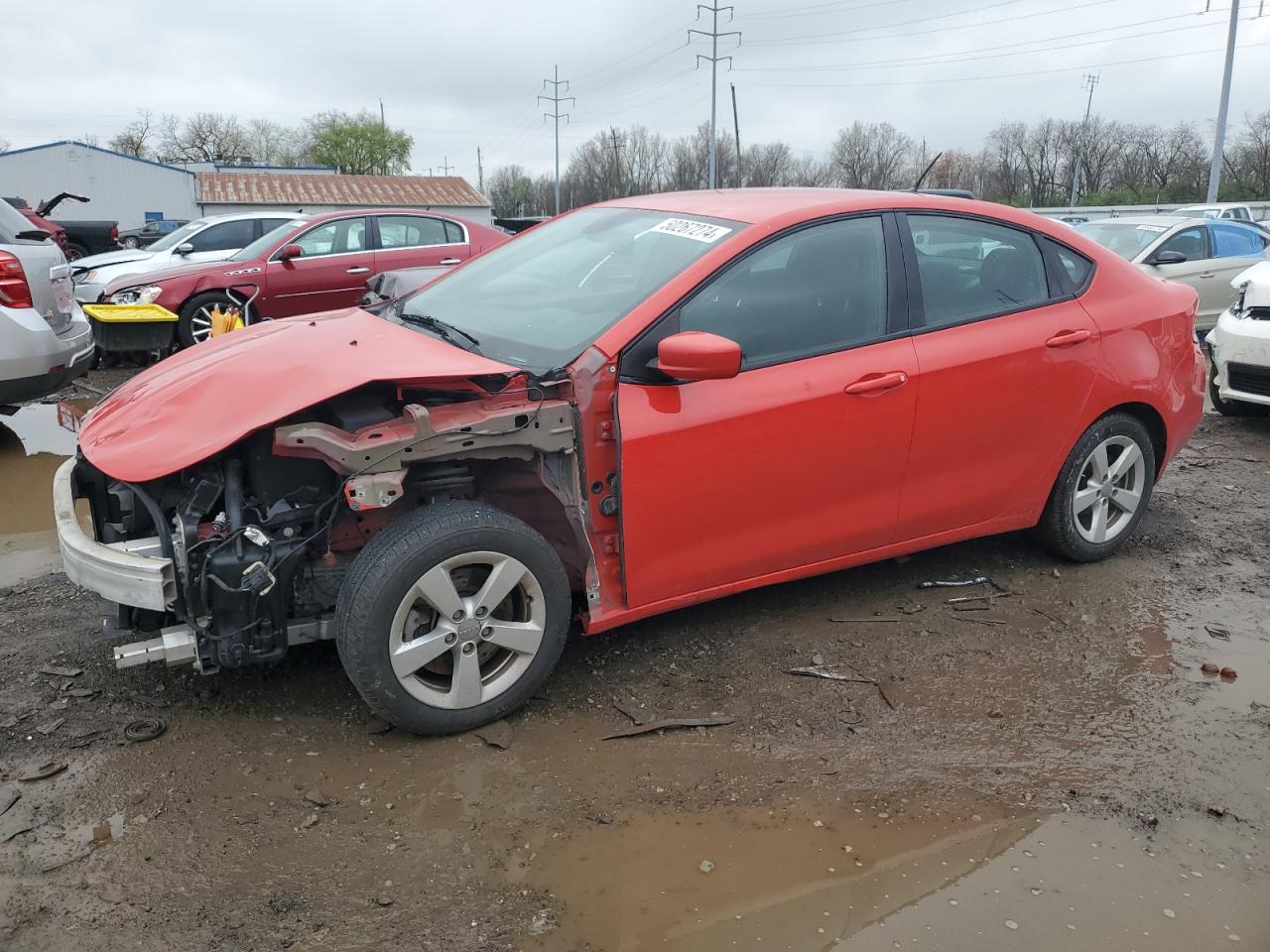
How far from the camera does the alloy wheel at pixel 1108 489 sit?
440 centimetres

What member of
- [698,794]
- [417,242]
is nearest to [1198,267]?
[417,242]

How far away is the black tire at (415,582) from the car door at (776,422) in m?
0.32

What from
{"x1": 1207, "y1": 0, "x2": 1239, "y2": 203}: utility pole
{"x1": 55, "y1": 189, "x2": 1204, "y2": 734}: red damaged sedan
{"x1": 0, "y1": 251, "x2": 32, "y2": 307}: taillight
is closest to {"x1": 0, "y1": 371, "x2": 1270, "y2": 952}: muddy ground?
{"x1": 55, "y1": 189, "x2": 1204, "y2": 734}: red damaged sedan

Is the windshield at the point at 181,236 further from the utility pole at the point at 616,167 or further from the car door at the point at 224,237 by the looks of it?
the utility pole at the point at 616,167

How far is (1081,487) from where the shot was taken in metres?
4.44

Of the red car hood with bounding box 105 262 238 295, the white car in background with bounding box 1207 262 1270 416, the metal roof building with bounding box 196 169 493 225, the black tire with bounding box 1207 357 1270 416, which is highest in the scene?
the metal roof building with bounding box 196 169 493 225

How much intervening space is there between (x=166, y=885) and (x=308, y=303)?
866 centimetres

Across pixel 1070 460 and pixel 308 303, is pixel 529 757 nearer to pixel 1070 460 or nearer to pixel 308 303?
pixel 1070 460

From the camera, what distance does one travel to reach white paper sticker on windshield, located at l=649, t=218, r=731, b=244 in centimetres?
355

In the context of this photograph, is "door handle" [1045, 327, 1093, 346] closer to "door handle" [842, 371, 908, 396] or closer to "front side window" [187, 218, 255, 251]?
"door handle" [842, 371, 908, 396]

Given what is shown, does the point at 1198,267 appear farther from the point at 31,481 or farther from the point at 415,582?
the point at 31,481

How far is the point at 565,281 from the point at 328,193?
4551cm

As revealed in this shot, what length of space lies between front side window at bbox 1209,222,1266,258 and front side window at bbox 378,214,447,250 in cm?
861

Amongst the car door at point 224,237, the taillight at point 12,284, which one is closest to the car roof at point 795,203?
the taillight at point 12,284
